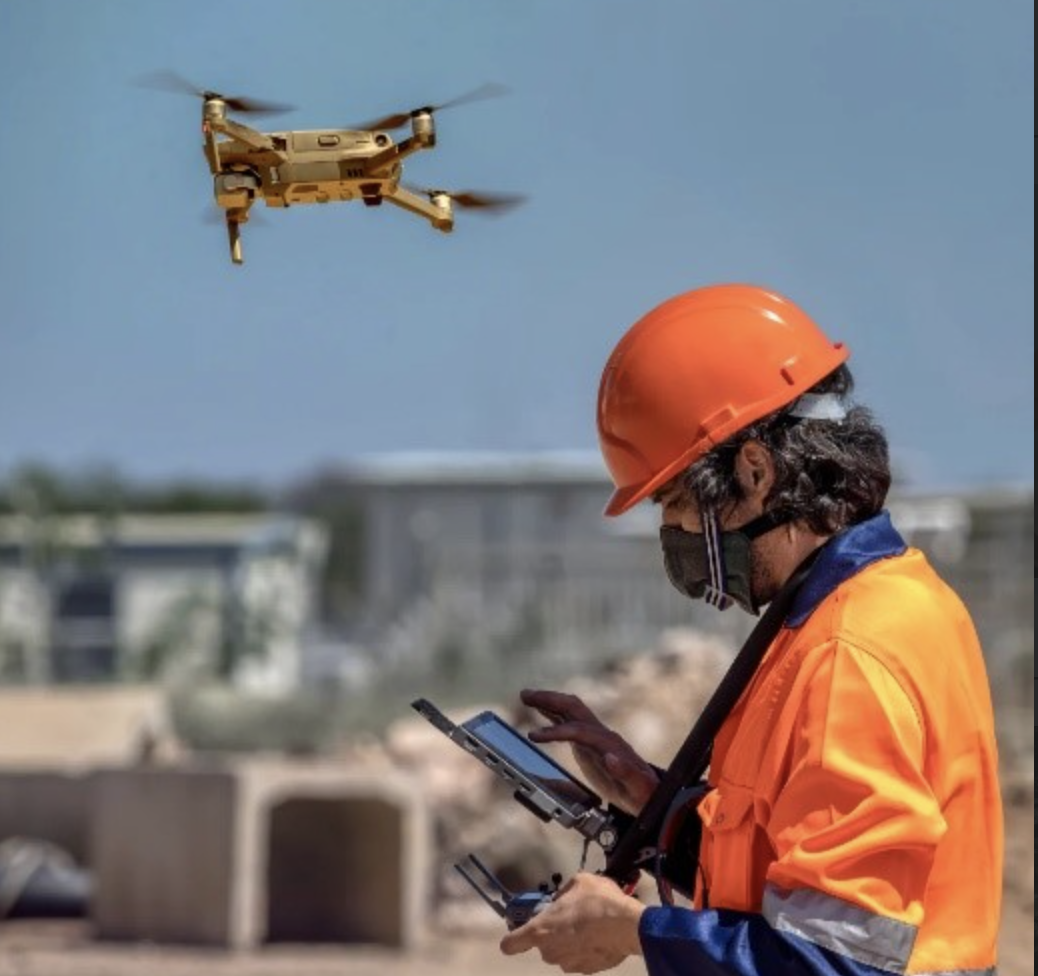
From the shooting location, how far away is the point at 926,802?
324 cm

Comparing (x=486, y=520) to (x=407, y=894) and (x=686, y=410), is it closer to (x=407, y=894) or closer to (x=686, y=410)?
(x=407, y=894)

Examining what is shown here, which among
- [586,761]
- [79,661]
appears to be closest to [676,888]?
[586,761]

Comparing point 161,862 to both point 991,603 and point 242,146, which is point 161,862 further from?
point 242,146

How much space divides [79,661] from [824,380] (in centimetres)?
4173

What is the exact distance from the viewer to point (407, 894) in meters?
15.9

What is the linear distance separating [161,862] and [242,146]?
13.1 m

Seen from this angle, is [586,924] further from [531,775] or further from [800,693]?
[800,693]

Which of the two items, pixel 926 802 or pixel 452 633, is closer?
pixel 926 802

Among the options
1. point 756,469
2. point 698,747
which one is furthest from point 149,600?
point 756,469

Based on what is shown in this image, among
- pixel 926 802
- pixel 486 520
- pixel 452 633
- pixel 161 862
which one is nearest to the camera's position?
Result: pixel 926 802

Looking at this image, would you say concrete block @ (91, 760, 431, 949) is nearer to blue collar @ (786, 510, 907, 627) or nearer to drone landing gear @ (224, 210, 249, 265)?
blue collar @ (786, 510, 907, 627)

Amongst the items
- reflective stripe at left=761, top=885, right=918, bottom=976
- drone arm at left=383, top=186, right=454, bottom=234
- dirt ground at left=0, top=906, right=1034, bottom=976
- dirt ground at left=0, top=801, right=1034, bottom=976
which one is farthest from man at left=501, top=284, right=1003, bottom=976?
dirt ground at left=0, top=906, right=1034, bottom=976

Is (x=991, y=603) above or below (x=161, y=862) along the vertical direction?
above

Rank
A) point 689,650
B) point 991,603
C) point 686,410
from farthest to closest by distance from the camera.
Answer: point 991,603 → point 689,650 → point 686,410
